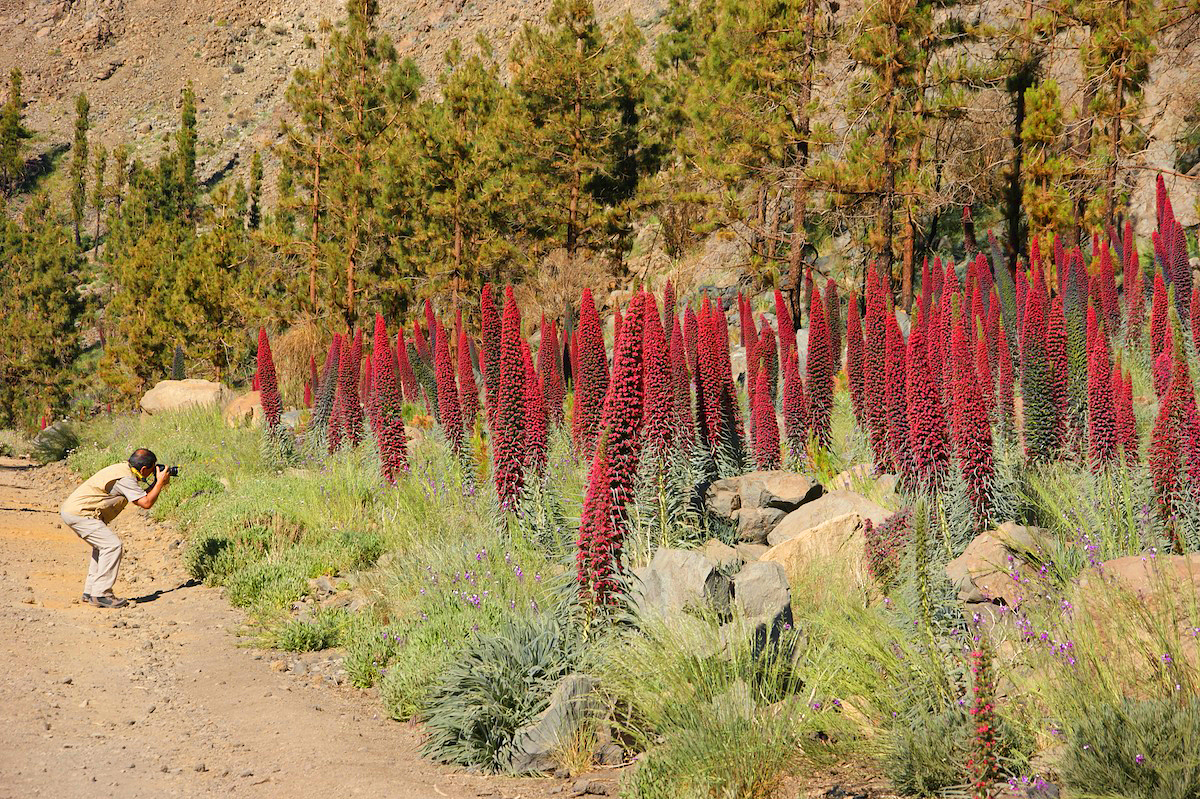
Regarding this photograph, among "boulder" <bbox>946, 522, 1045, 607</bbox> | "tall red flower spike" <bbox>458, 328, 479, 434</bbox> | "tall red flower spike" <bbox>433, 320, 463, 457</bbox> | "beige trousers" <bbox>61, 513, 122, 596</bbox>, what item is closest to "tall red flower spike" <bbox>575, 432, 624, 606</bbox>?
"boulder" <bbox>946, 522, 1045, 607</bbox>

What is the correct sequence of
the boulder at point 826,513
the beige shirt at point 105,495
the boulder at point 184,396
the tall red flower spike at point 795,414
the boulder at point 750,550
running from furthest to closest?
the boulder at point 184,396
the beige shirt at point 105,495
the tall red flower spike at point 795,414
the boulder at point 750,550
the boulder at point 826,513

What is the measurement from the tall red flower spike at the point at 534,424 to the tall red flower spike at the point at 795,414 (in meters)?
2.13

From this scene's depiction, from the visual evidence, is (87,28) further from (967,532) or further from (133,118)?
(967,532)

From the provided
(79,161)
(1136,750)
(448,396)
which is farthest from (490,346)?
(79,161)

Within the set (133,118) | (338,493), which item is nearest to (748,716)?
(338,493)

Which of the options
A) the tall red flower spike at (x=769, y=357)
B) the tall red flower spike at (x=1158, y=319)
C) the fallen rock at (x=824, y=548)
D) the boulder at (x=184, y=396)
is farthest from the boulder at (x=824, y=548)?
the boulder at (x=184, y=396)

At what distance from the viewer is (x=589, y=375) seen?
735cm

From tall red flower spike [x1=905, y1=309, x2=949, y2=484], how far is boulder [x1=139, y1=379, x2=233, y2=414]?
1658 cm

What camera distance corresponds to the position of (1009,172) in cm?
1653

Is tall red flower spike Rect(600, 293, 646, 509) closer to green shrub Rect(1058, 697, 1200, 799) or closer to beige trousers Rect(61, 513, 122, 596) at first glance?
green shrub Rect(1058, 697, 1200, 799)

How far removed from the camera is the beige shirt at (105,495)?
28.7 feet

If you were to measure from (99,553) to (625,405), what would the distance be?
5.52 meters

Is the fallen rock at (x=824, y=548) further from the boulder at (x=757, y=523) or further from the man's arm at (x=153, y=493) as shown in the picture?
the man's arm at (x=153, y=493)

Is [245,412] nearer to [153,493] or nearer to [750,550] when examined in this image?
[153,493]
